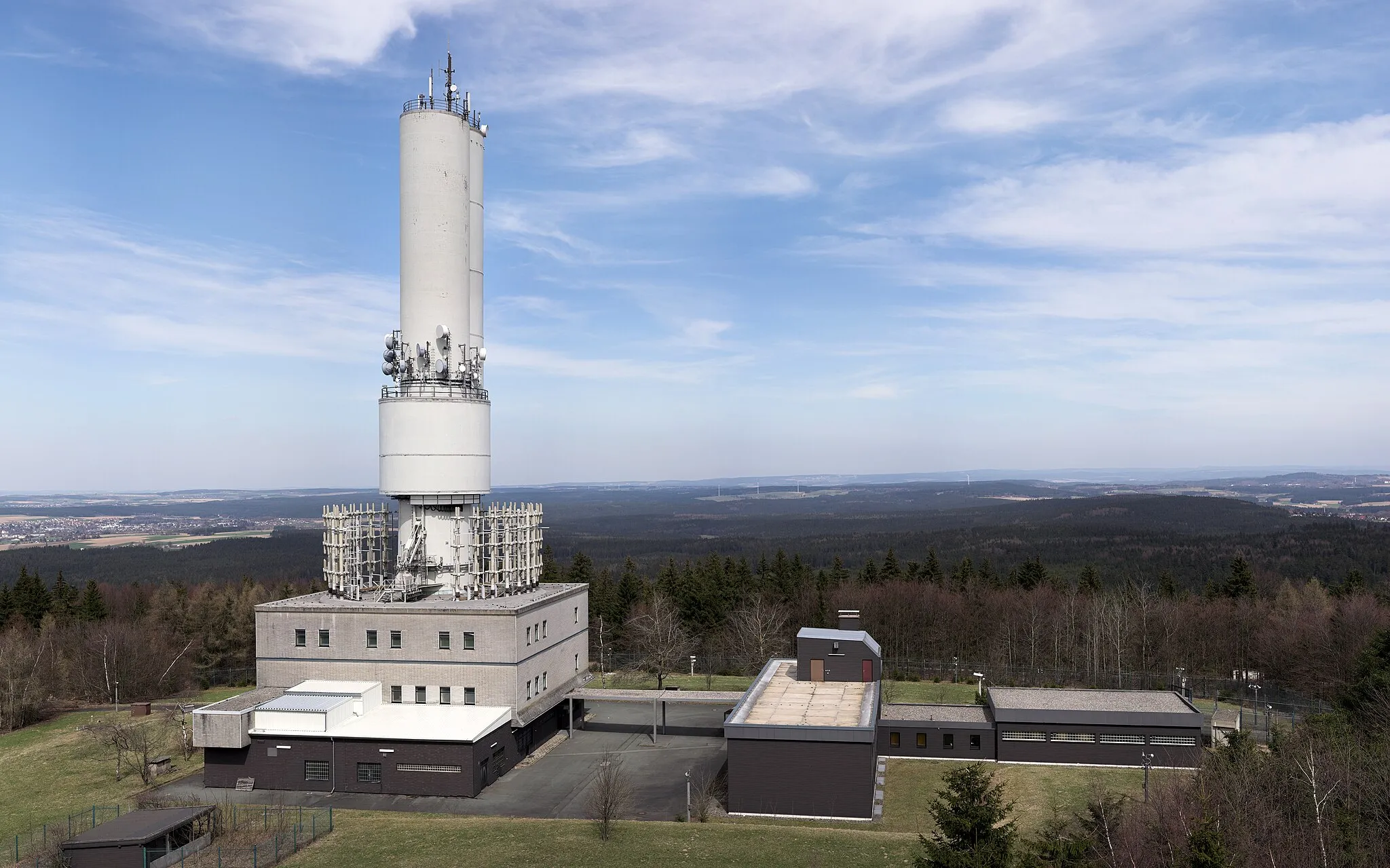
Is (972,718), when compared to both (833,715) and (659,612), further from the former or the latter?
(659,612)

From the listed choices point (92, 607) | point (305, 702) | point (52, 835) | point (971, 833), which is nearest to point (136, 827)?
point (52, 835)

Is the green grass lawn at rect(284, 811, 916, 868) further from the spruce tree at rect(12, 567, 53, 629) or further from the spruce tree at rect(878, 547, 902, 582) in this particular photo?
the spruce tree at rect(878, 547, 902, 582)

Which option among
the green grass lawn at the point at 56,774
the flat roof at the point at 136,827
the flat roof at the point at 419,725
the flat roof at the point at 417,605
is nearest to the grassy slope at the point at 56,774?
the green grass lawn at the point at 56,774

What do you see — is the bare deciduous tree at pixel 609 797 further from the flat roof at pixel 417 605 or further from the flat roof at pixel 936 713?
the flat roof at pixel 936 713

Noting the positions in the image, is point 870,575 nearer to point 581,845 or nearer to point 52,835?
point 581,845

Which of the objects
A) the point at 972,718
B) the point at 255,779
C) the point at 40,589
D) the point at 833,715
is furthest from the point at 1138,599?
the point at 40,589
